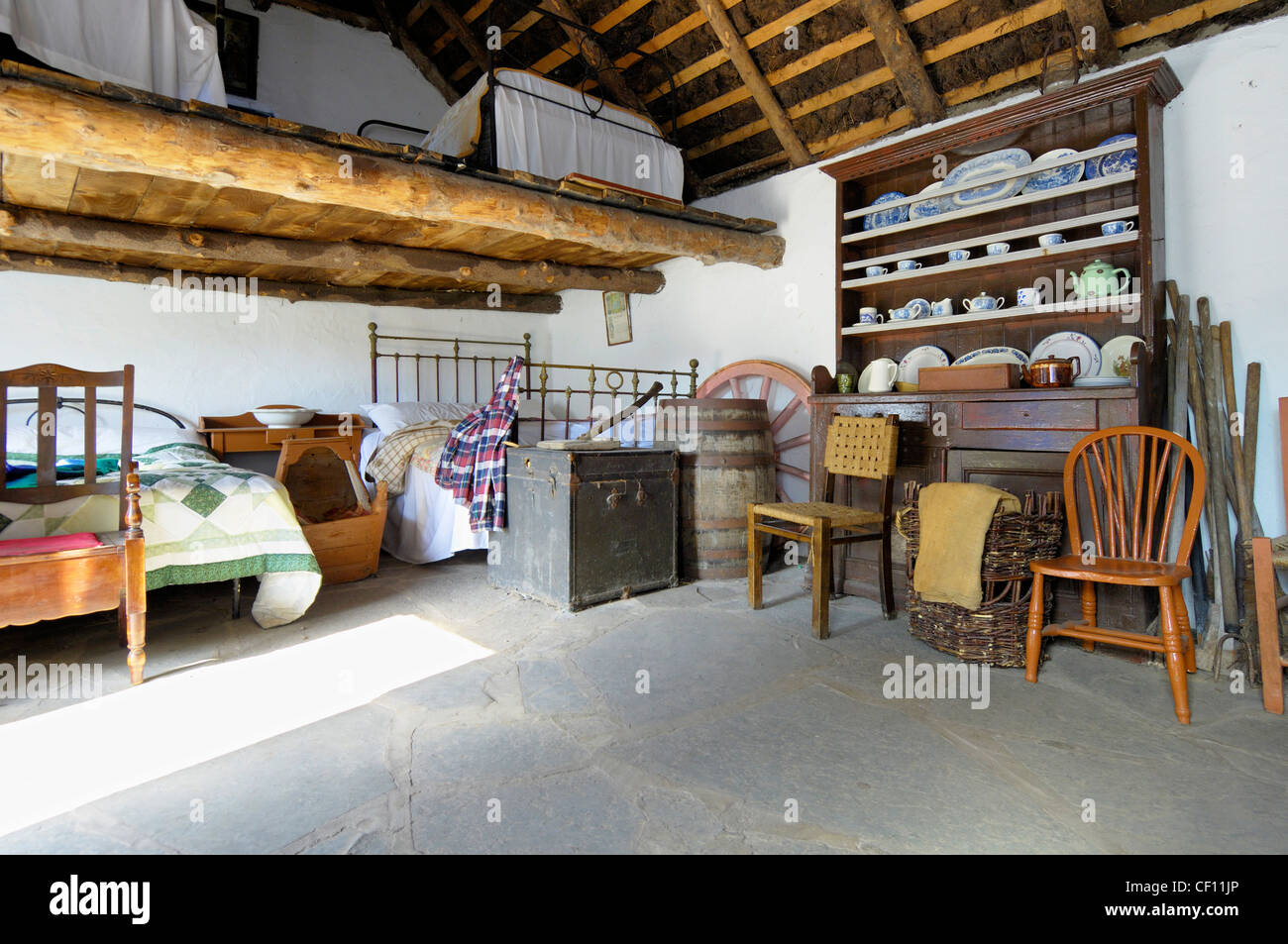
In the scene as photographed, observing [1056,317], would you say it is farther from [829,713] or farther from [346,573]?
[346,573]

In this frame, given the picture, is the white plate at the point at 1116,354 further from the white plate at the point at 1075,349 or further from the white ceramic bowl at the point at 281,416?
the white ceramic bowl at the point at 281,416

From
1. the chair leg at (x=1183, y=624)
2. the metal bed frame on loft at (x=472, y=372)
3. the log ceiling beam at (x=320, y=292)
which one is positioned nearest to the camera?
the chair leg at (x=1183, y=624)

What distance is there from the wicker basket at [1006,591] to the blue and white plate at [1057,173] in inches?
57.5

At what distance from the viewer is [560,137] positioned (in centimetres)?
416

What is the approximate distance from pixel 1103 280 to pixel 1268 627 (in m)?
1.51

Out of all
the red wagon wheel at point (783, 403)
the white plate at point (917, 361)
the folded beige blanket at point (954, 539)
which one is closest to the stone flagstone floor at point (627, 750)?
the folded beige blanket at point (954, 539)

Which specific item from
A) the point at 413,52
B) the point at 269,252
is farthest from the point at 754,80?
the point at 413,52

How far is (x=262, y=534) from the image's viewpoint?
9.25 ft

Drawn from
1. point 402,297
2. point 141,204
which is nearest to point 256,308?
point 402,297

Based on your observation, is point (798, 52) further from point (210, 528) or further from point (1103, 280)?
point (210, 528)

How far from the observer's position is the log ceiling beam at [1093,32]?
2969 millimetres

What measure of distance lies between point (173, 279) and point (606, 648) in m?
4.22

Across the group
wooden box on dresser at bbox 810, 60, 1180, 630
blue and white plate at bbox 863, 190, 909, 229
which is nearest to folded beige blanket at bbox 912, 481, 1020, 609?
wooden box on dresser at bbox 810, 60, 1180, 630

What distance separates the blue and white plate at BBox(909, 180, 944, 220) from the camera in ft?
11.1
